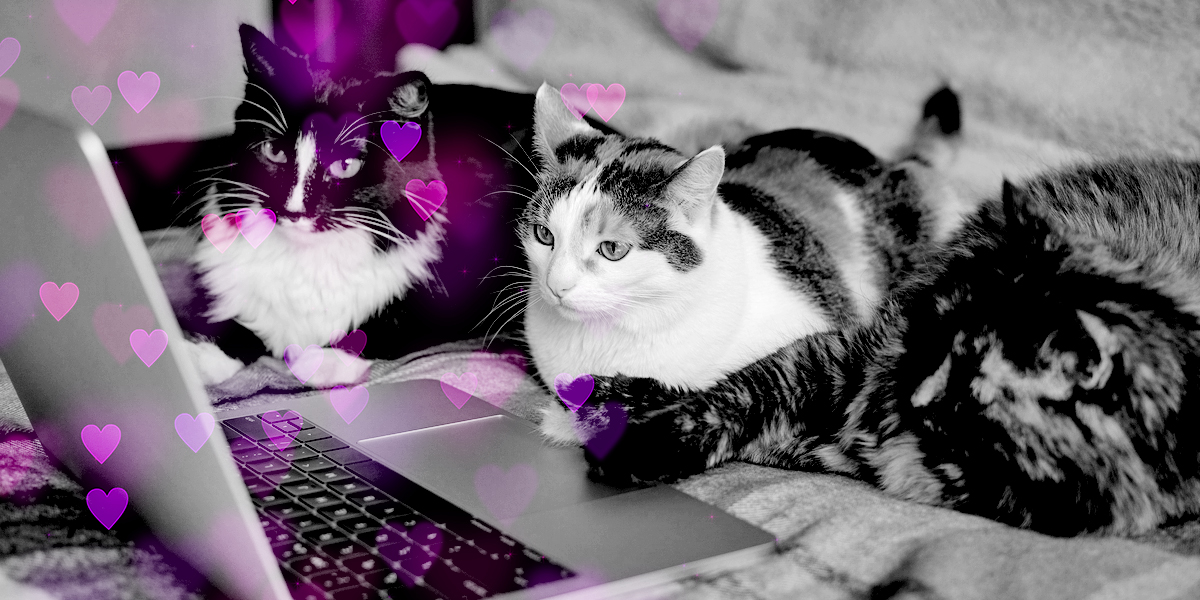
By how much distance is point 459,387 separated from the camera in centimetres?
128

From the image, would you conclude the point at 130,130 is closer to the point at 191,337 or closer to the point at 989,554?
the point at 191,337

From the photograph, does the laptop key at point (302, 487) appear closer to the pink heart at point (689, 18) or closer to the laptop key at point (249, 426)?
the laptop key at point (249, 426)

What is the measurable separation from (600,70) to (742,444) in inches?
43.7

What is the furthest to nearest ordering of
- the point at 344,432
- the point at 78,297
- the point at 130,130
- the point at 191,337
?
the point at 130,130
the point at 191,337
the point at 344,432
the point at 78,297

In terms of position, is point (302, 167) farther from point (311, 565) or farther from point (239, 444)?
point (311, 565)

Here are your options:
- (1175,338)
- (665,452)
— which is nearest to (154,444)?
(665,452)

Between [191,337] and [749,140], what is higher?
[749,140]

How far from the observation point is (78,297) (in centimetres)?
62

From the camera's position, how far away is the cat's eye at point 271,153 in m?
1.30

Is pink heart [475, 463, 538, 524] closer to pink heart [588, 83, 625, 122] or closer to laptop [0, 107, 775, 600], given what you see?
laptop [0, 107, 775, 600]

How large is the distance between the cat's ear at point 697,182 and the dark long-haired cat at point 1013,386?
23cm

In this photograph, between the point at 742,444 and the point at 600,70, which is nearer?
the point at 742,444

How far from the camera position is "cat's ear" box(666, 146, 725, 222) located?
3.60 feet

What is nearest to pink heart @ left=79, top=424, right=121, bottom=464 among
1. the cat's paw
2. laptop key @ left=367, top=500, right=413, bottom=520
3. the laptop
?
the laptop
